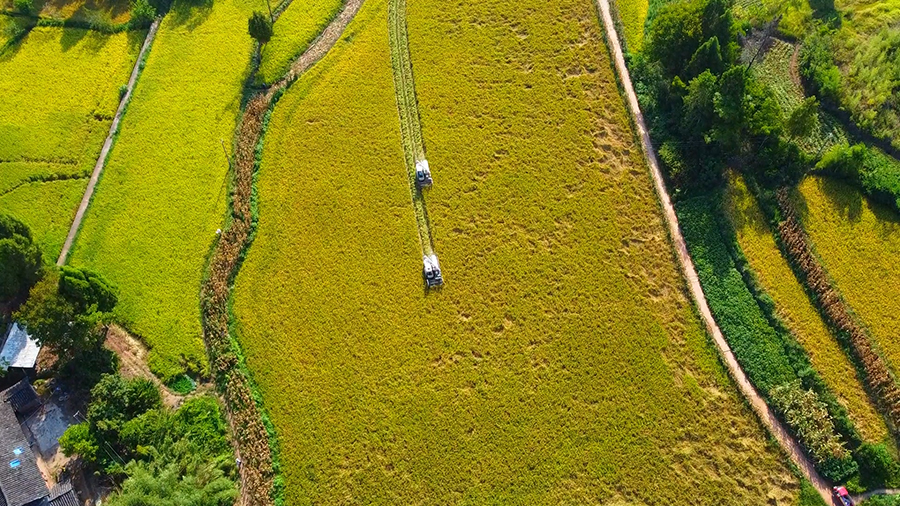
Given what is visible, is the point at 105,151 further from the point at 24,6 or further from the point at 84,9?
the point at 24,6

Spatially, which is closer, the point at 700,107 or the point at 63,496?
the point at 63,496

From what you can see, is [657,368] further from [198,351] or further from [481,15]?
[481,15]

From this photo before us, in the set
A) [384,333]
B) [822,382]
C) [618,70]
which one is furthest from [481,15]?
[822,382]

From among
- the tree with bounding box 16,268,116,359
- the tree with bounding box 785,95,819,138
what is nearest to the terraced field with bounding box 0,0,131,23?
the tree with bounding box 16,268,116,359

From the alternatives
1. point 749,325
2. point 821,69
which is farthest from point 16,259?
point 821,69

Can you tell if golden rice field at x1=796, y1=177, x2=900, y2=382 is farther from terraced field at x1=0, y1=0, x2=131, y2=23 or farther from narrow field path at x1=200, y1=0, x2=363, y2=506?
terraced field at x1=0, y1=0, x2=131, y2=23

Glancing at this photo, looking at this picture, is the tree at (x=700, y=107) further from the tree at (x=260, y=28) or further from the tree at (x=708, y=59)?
the tree at (x=260, y=28)
